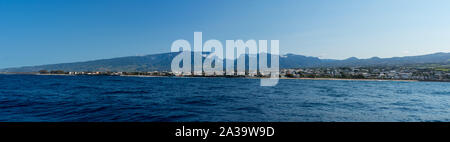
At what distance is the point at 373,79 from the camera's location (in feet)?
256
